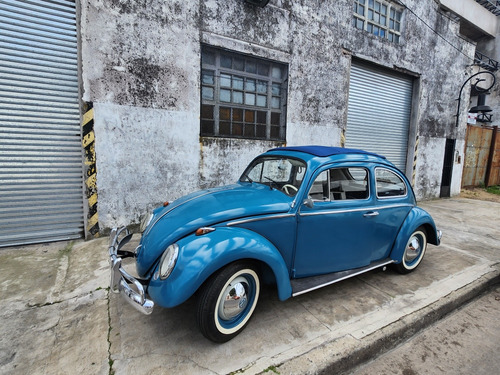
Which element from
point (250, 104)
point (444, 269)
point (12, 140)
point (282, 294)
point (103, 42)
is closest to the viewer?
point (282, 294)

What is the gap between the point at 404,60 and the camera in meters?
7.73

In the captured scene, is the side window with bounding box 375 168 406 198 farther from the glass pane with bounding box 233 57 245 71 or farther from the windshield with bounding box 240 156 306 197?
the glass pane with bounding box 233 57 245 71

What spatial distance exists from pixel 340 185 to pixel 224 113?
3.43 metres

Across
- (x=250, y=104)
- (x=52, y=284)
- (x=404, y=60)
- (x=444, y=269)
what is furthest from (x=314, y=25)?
(x=52, y=284)

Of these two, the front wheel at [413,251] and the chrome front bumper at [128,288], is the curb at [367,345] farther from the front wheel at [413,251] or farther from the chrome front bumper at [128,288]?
the chrome front bumper at [128,288]

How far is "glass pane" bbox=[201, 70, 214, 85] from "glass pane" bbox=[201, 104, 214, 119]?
18.0 inches

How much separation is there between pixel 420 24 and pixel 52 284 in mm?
10972

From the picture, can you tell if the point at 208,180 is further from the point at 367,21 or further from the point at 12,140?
the point at 367,21

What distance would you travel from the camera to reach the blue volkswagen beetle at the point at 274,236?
6.27ft

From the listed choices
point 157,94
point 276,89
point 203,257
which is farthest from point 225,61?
point 203,257

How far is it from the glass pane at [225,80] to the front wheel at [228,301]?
168 inches

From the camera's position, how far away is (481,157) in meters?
11.1

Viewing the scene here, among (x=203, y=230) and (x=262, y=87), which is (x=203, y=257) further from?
(x=262, y=87)

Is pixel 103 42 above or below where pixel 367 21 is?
below
